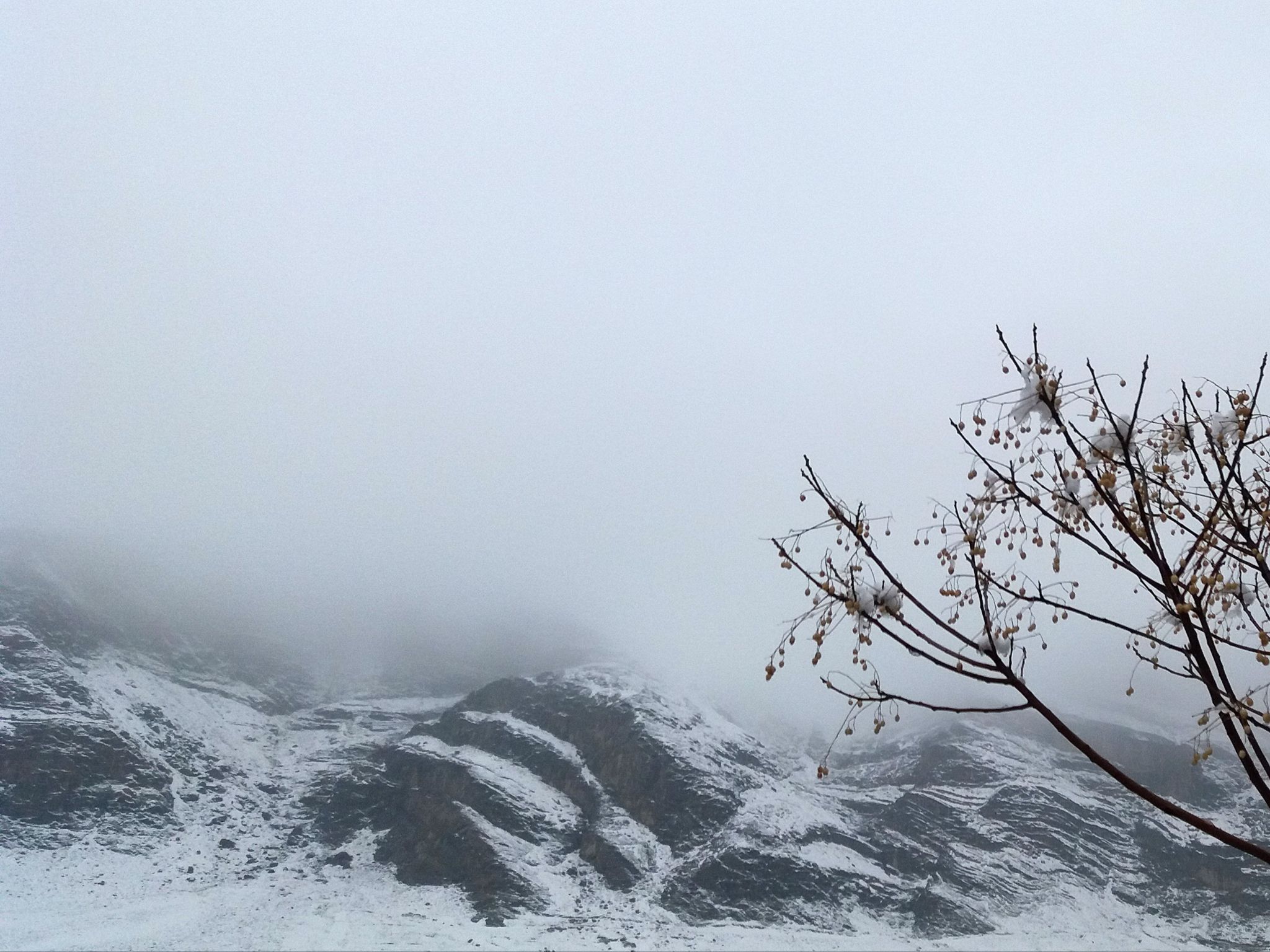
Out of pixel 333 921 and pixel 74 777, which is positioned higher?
pixel 333 921

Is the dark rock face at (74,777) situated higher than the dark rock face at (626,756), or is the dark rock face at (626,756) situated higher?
the dark rock face at (626,756)

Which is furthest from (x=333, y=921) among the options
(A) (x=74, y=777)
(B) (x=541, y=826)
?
(A) (x=74, y=777)

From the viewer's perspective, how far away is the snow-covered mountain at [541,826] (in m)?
90.2

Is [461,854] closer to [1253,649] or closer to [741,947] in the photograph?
[741,947]

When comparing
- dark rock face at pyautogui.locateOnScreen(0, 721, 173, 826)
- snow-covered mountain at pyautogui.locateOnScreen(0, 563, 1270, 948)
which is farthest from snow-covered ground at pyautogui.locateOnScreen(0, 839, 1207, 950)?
dark rock face at pyautogui.locateOnScreen(0, 721, 173, 826)

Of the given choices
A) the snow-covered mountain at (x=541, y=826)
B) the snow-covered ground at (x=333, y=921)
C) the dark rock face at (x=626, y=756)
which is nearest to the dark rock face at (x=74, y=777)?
the snow-covered mountain at (x=541, y=826)

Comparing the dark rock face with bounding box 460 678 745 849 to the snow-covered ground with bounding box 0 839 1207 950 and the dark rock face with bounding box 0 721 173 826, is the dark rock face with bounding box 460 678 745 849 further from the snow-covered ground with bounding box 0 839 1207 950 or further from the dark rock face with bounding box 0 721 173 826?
the dark rock face with bounding box 0 721 173 826

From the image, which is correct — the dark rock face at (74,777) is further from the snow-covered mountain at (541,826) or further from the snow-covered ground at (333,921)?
the snow-covered ground at (333,921)

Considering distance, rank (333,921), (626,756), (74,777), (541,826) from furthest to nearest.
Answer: (626,756)
(541,826)
(74,777)
(333,921)

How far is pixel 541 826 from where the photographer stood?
124 metres

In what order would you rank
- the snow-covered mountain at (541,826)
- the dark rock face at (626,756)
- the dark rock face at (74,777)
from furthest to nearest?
the dark rock face at (626,756) → the dark rock face at (74,777) → the snow-covered mountain at (541,826)

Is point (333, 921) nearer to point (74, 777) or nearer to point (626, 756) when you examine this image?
point (74, 777)

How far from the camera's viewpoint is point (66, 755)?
119938mm

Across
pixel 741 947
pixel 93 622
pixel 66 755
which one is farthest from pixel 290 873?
pixel 93 622
